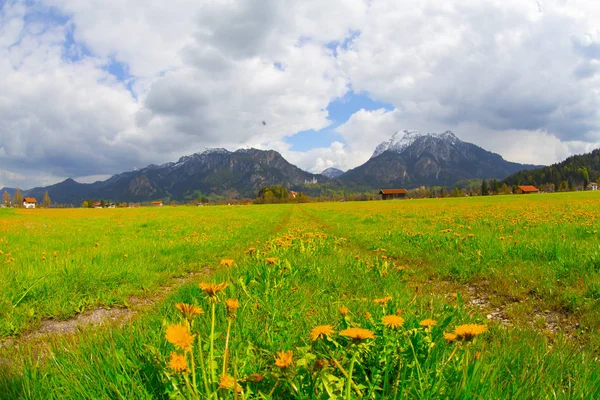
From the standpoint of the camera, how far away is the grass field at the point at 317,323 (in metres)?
1.68

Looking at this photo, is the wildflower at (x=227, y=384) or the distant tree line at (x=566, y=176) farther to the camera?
the distant tree line at (x=566, y=176)

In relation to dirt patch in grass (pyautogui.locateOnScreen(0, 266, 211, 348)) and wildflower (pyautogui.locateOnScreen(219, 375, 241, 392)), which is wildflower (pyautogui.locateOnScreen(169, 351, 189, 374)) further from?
dirt patch in grass (pyautogui.locateOnScreen(0, 266, 211, 348))

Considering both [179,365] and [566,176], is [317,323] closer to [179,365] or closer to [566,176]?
[179,365]

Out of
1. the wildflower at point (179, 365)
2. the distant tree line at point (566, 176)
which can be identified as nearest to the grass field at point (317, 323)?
the wildflower at point (179, 365)

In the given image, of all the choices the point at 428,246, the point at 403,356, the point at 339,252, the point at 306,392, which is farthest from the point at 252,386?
the point at 428,246

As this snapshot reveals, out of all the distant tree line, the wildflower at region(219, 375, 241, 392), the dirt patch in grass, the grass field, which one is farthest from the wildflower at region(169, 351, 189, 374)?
the distant tree line

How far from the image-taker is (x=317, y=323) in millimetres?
3010

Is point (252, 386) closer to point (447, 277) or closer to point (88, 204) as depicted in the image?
point (447, 277)

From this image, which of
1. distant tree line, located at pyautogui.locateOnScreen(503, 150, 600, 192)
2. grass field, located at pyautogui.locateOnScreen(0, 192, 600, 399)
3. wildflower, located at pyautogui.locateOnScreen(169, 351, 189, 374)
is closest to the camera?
wildflower, located at pyautogui.locateOnScreen(169, 351, 189, 374)

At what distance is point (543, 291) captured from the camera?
5.09 m

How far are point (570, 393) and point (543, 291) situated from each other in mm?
3883

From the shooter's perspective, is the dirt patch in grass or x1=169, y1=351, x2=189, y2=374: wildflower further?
the dirt patch in grass

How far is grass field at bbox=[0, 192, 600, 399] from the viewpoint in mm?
1685

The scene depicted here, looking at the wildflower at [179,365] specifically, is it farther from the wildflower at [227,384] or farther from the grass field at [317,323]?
the wildflower at [227,384]
